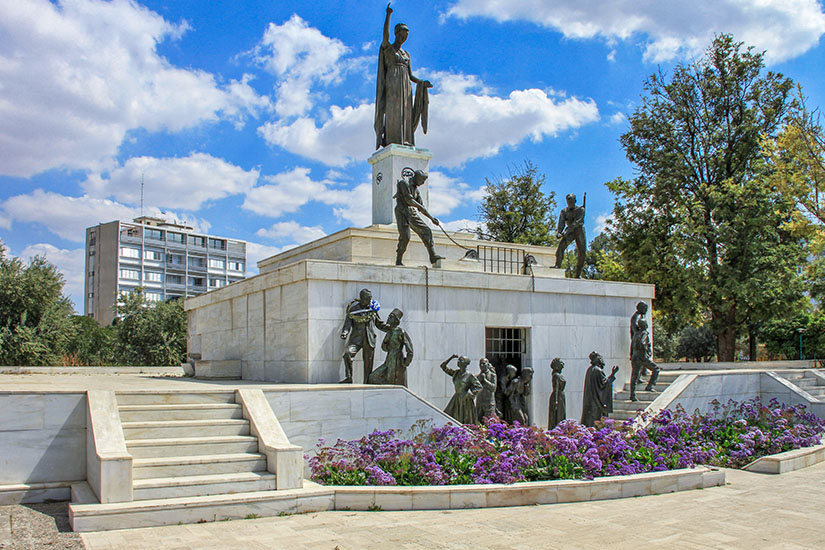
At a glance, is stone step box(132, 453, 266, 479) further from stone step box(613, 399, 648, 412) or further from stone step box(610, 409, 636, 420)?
stone step box(613, 399, 648, 412)

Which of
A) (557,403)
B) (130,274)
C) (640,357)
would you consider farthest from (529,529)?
(130,274)

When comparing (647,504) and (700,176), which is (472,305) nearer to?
(647,504)

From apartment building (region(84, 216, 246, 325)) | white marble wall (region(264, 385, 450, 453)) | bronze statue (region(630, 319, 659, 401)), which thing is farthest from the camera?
apartment building (region(84, 216, 246, 325))

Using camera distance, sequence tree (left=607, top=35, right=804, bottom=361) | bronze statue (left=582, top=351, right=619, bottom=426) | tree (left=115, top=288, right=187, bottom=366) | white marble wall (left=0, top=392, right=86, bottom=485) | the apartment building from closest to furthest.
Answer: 1. white marble wall (left=0, top=392, right=86, bottom=485)
2. bronze statue (left=582, top=351, right=619, bottom=426)
3. tree (left=607, top=35, right=804, bottom=361)
4. tree (left=115, top=288, right=187, bottom=366)
5. the apartment building

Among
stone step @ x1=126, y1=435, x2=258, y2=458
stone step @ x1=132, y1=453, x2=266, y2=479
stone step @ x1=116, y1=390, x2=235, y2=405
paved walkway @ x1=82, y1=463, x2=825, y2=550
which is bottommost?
paved walkway @ x1=82, y1=463, x2=825, y2=550

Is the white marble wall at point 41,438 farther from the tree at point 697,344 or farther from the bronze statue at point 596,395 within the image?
the tree at point 697,344

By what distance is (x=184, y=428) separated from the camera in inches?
348

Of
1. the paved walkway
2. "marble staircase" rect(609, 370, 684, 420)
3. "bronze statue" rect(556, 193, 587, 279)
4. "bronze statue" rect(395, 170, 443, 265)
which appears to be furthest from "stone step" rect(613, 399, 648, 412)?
the paved walkway

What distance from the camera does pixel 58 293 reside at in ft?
91.8

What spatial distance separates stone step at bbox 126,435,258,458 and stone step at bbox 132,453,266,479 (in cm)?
9

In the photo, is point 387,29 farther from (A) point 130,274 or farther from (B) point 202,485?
(A) point 130,274

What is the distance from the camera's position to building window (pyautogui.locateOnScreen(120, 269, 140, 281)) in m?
85.2

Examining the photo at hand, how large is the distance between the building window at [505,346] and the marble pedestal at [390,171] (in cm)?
524

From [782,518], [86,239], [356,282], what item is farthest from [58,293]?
[86,239]
